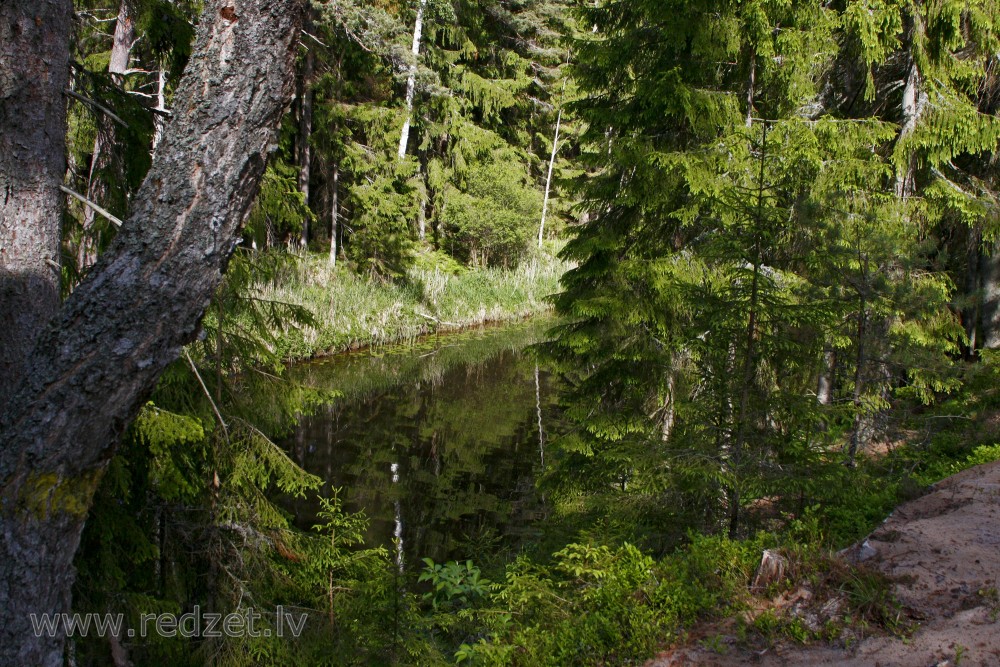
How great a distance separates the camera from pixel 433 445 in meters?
10.1

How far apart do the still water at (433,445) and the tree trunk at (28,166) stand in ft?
7.80

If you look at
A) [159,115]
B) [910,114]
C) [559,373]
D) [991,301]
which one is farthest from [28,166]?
[991,301]

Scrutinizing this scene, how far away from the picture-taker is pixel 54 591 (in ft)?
8.08

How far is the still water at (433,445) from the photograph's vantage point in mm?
7523

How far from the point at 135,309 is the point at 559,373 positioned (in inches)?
218

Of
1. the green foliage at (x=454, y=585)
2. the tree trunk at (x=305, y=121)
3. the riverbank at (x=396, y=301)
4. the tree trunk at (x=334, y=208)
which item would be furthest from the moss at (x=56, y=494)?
the tree trunk at (x=334, y=208)

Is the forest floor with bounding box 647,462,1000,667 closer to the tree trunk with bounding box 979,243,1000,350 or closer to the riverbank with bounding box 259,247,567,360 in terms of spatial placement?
the tree trunk with bounding box 979,243,1000,350

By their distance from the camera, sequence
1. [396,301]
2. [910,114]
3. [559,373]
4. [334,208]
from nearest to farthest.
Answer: [559,373], [910,114], [396,301], [334,208]

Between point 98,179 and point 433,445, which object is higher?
point 98,179

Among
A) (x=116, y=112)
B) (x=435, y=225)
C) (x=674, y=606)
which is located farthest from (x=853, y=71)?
(x=435, y=225)

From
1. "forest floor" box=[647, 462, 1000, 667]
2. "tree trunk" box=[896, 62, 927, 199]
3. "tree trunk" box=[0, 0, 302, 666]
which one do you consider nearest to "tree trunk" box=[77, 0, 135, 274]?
"tree trunk" box=[0, 0, 302, 666]

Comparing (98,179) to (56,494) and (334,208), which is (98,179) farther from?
(334,208)

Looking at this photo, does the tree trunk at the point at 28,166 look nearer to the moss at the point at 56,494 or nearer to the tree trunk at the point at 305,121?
the moss at the point at 56,494

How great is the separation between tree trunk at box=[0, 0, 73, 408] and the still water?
238 cm
